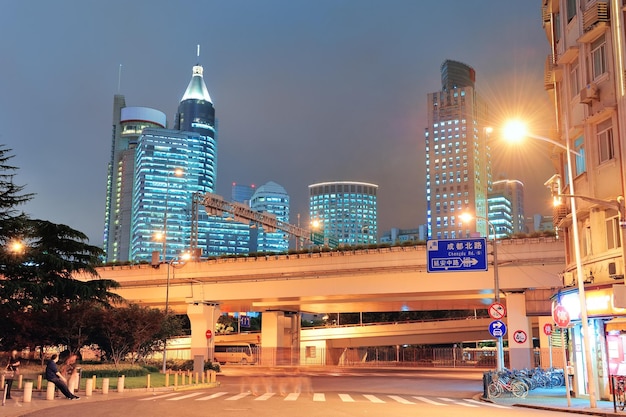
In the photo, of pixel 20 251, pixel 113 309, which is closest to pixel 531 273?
pixel 113 309

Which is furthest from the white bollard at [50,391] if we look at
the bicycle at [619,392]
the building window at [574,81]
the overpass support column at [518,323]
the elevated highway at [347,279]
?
the overpass support column at [518,323]

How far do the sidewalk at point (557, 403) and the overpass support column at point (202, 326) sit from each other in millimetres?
34346

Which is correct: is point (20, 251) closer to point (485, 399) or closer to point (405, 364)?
point (485, 399)

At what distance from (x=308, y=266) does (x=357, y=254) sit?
4.53 meters

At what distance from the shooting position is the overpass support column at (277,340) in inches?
2598

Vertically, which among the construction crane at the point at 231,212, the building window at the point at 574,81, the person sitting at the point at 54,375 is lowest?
the person sitting at the point at 54,375

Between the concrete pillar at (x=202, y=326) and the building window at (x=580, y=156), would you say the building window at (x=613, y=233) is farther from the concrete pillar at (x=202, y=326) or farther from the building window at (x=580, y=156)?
the concrete pillar at (x=202, y=326)

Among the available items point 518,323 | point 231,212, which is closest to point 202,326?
point 231,212

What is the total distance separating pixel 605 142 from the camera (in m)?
25.2

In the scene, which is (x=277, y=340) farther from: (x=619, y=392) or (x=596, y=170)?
(x=619, y=392)

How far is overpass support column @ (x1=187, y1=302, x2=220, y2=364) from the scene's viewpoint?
5716 centimetres

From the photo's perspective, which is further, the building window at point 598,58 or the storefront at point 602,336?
the building window at point 598,58

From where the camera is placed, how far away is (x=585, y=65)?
86.3ft

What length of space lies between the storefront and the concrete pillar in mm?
36875
